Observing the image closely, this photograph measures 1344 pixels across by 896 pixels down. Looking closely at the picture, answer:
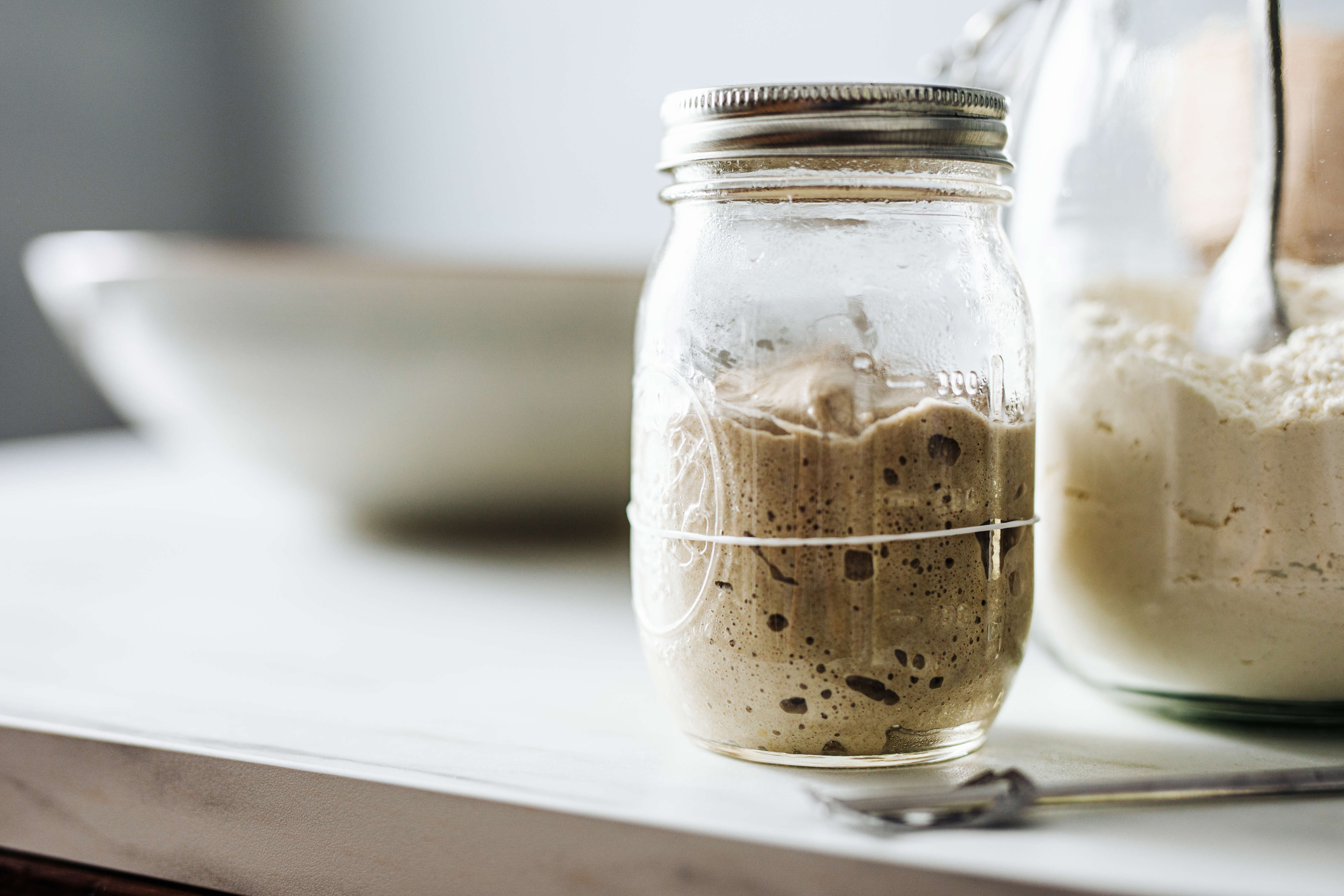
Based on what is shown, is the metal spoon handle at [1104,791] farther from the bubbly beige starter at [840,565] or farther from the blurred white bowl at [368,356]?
the blurred white bowl at [368,356]

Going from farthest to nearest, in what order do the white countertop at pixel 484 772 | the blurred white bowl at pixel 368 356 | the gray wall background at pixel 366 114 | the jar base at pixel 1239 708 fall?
the gray wall background at pixel 366 114, the blurred white bowl at pixel 368 356, the jar base at pixel 1239 708, the white countertop at pixel 484 772

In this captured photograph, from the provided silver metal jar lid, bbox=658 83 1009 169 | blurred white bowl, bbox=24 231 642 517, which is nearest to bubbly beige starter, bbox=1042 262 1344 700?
silver metal jar lid, bbox=658 83 1009 169

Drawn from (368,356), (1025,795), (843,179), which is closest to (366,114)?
(368,356)

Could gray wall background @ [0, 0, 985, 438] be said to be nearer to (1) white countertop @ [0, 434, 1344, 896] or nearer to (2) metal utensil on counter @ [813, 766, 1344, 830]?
(1) white countertop @ [0, 434, 1344, 896]

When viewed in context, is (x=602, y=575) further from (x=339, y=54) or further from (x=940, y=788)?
(x=339, y=54)

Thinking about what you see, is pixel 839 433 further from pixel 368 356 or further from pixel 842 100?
pixel 368 356

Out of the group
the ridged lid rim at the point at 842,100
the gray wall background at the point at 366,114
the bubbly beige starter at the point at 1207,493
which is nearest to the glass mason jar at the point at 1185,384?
the bubbly beige starter at the point at 1207,493
